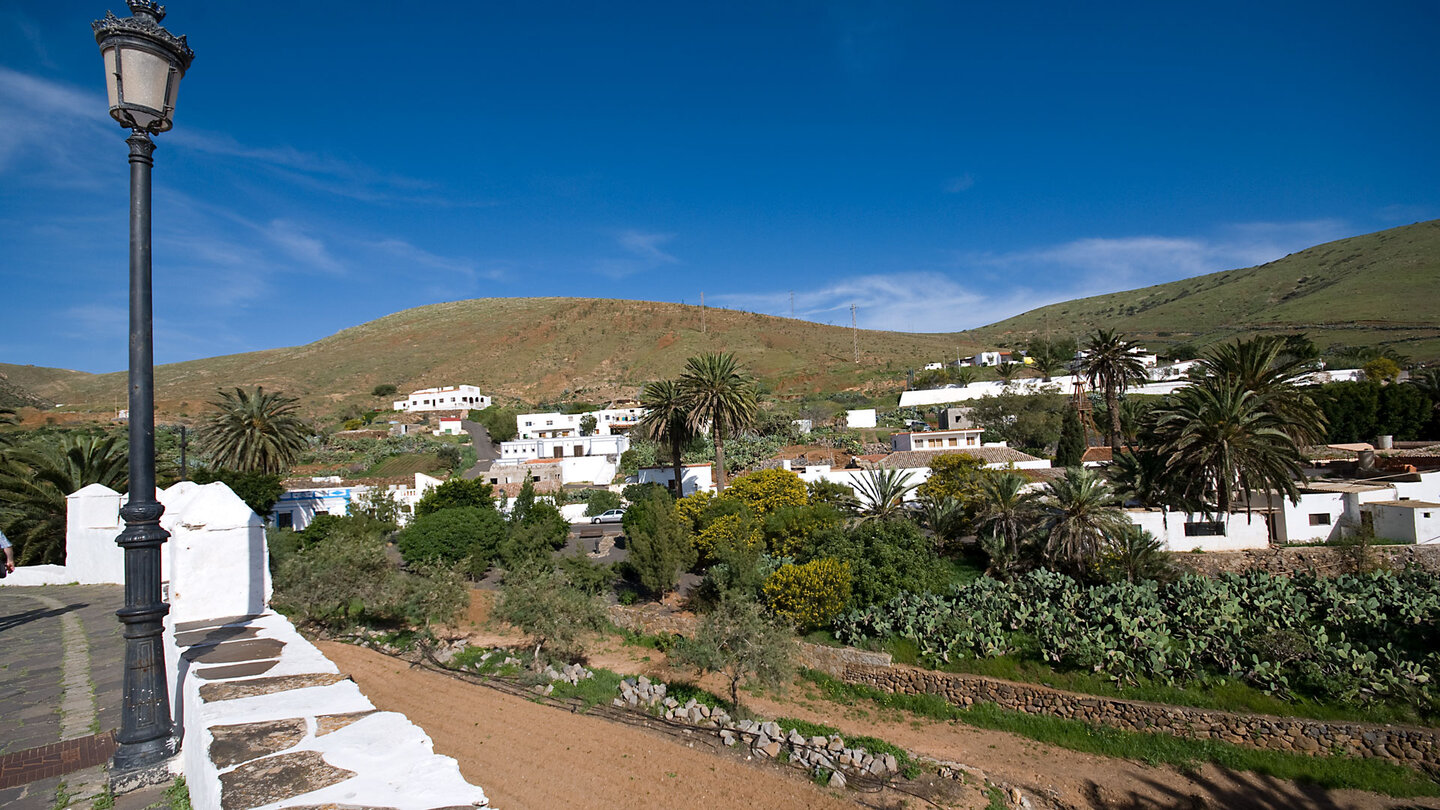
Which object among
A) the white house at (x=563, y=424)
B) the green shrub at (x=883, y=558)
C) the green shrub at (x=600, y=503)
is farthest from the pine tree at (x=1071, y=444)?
the white house at (x=563, y=424)

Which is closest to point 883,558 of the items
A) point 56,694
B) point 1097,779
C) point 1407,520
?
point 1097,779

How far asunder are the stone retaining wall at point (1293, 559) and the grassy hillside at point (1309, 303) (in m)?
51.3

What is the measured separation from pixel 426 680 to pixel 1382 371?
64.1m

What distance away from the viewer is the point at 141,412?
4.38 metres

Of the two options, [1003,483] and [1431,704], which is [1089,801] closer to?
[1431,704]

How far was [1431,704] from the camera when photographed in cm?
1389

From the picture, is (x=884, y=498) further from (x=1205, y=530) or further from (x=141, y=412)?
(x=141, y=412)

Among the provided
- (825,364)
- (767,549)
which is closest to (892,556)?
(767,549)

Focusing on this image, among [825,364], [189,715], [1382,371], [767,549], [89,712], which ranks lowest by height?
[767,549]

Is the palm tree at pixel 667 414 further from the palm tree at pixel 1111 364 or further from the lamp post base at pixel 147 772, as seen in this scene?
the lamp post base at pixel 147 772

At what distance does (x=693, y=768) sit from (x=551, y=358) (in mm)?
91022

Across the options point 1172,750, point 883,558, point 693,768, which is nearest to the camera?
point 693,768

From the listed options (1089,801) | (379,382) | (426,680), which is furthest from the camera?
(379,382)

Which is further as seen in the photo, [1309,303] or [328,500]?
[1309,303]
